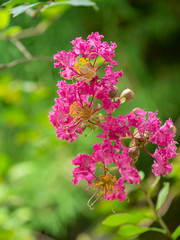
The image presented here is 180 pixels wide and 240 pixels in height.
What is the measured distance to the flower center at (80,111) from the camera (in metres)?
0.39

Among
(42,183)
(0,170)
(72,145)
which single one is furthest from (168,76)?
(0,170)

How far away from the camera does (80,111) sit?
40cm

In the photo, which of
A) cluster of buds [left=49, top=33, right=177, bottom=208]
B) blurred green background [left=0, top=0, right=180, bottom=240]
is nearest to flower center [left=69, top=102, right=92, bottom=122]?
cluster of buds [left=49, top=33, right=177, bottom=208]

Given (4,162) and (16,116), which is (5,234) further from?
(16,116)

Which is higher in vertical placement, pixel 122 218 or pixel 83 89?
pixel 83 89

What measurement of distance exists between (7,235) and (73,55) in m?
0.64

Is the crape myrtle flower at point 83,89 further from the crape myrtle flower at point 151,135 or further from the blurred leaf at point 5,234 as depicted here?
the blurred leaf at point 5,234

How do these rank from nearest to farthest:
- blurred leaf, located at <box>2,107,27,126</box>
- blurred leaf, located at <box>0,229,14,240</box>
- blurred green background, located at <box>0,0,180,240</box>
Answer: blurred leaf, located at <box>0,229,14,240</box> → blurred leaf, located at <box>2,107,27,126</box> → blurred green background, located at <box>0,0,180,240</box>

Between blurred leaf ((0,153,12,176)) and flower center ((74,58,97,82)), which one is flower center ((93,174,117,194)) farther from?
blurred leaf ((0,153,12,176))

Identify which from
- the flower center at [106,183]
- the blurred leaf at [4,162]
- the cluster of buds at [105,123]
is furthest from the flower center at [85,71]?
the blurred leaf at [4,162]

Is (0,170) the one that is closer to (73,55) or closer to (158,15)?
(73,55)

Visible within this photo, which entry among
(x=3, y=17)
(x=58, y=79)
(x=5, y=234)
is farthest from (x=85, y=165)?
(x=58, y=79)

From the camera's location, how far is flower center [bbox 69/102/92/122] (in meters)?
0.39

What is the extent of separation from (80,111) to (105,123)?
39mm
